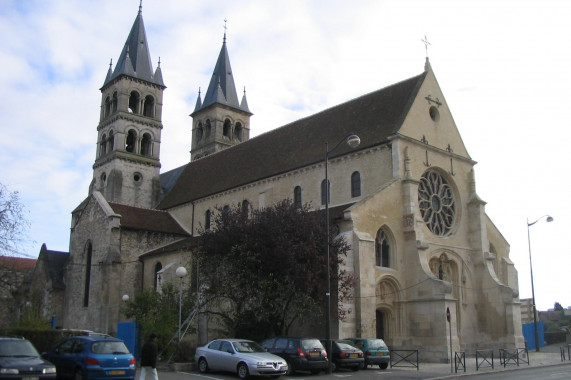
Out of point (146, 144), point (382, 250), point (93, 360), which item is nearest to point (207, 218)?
point (146, 144)

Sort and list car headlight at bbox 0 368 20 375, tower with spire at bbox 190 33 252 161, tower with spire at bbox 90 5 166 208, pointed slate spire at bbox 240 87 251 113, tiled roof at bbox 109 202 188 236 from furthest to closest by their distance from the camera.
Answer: pointed slate spire at bbox 240 87 251 113, tower with spire at bbox 190 33 252 161, tower with spire at bbox 90 5 166 208, tiled roof at bbox 109 202 188 236, car headlight at bbox 0 368 20 375

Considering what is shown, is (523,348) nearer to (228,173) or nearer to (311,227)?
(311,227)

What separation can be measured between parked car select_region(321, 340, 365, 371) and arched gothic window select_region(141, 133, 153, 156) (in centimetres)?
3357

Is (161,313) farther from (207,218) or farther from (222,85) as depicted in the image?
Result: (222,85)

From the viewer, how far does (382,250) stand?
28.4m

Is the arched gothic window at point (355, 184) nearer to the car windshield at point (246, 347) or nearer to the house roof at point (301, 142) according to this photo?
the house roof at point (301, 142)

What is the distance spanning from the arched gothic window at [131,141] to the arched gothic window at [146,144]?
0.90 m

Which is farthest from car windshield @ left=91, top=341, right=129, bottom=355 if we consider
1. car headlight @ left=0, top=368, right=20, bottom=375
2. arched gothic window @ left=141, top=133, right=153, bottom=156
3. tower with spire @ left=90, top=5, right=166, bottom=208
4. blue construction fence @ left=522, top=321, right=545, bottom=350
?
arched gothic window @ left=141, top=133, right=153, bottom=156

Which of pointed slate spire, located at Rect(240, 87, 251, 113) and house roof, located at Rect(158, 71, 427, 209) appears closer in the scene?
house roof, located at Rect(158, 71, 427, 209)

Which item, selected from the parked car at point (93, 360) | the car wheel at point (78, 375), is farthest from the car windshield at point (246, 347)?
the car wheel at point (78, 375)

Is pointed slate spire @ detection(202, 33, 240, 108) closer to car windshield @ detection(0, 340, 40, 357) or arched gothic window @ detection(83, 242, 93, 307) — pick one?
arched gothic window @ detection(83, 242, 93, 307)

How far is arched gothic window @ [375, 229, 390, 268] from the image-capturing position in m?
28.1

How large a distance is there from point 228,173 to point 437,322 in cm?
1967

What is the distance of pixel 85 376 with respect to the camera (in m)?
14.6
